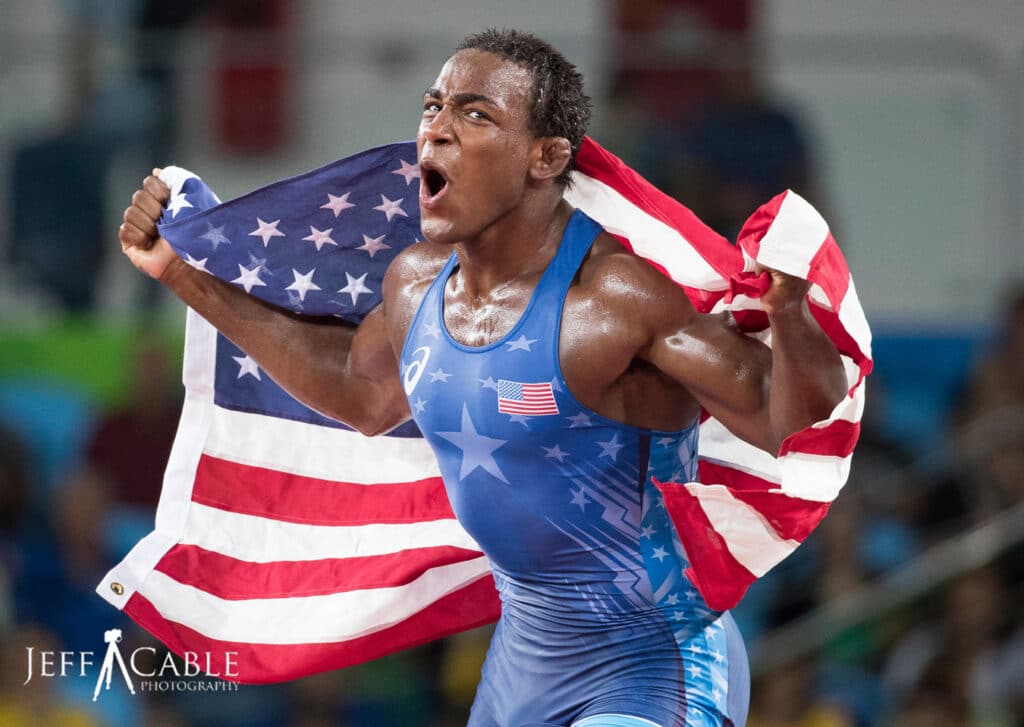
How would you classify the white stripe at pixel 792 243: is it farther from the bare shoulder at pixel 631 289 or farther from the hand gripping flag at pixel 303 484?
the hand gripping flag at pixel 303 484

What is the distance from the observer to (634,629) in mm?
3139

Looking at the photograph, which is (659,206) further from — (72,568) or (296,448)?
(72,568)

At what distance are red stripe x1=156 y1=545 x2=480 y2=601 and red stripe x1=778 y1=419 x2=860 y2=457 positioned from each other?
48.5 inches

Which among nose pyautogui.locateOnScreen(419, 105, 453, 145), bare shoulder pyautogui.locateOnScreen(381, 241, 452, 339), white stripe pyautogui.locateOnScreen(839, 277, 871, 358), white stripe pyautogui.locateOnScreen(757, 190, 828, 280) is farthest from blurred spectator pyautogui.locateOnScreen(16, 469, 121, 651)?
white stripe pyautogui.locateOnScreen(757, 190, 828, 280)

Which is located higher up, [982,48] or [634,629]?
[982,48]

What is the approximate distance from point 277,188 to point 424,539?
0.90m

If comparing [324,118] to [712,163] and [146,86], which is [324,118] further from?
[712,163]

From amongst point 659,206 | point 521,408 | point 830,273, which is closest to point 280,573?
point 521,408

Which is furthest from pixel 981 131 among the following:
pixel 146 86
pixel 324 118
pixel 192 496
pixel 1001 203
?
pixel 192 496

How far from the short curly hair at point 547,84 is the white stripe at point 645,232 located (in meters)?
0.12

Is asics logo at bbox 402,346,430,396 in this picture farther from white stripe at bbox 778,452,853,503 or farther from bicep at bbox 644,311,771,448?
white stripe at bbox 778,452,853,503

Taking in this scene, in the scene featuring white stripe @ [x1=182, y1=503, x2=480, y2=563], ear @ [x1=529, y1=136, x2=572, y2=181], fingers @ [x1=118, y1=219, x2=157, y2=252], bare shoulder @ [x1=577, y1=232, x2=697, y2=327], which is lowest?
white stripe @ [x1=182, y1=503, x2=480, y2=563]

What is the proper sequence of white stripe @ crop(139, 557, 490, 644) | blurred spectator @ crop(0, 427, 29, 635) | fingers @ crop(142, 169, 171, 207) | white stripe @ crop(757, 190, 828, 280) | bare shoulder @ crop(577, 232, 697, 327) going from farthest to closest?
blurred spectator @ crop(0, 427, 29, 635)
white stripe @ crop(139, 557, 490, 644)
fingers @ crop(142, 169, 171, 207)
bare shoulder @ crop(577, 232, 697, 327)
white stripe @ crop(757, 190, 828, 280)

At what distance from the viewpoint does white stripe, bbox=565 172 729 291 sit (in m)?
3.07
